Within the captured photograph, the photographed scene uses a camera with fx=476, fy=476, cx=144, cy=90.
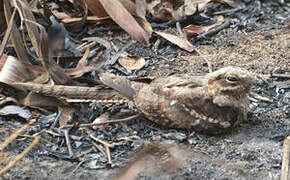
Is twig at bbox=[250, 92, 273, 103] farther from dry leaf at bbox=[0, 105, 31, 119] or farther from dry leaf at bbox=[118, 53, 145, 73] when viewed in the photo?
dry leaf at bbox=[0, 105, 31, 119]

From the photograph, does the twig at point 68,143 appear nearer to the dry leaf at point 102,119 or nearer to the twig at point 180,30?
the dry leaf at point 102,119

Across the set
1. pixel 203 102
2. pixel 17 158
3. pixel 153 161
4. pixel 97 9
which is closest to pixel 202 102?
pixel 203 102

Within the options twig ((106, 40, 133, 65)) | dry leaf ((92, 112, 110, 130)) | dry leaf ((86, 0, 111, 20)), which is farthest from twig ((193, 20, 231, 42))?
dry leaf ((92, 112, 110, 130))

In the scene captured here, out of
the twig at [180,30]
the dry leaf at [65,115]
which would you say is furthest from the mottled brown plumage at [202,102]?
the twig at [180,30]

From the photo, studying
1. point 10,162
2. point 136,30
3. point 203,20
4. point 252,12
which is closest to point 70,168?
point 10,162

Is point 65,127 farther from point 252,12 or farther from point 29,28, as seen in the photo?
point 252,12
